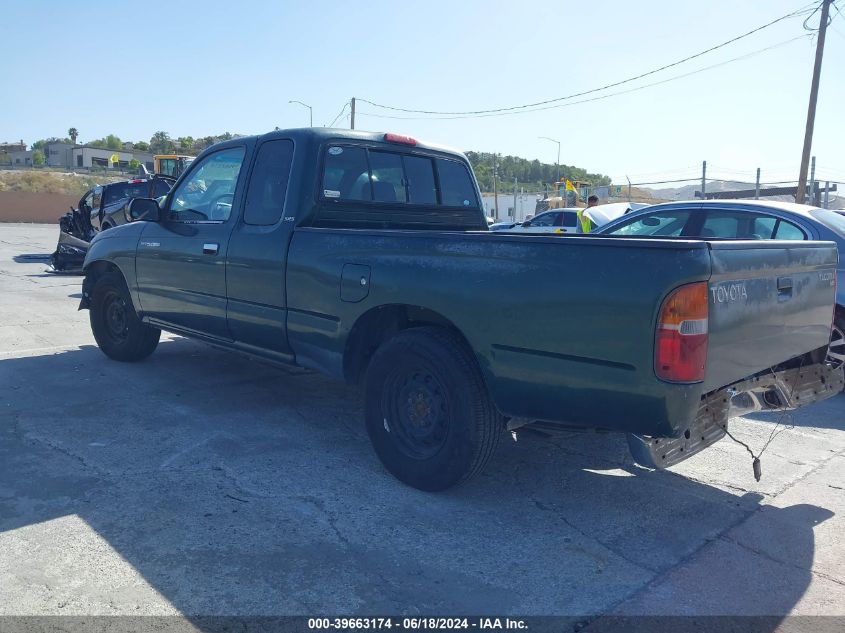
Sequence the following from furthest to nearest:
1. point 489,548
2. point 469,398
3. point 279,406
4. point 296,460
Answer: point 279,406 → point 296,460 → point 469,398 → point 489,548

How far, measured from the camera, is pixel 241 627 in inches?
111

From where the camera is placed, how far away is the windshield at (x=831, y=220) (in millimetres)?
6414

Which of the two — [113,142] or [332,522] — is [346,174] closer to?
[332,522]

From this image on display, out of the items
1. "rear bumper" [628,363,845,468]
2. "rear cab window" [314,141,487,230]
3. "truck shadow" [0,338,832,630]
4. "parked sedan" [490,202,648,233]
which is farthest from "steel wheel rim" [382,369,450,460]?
"parked sedan" [490,202,648,233]

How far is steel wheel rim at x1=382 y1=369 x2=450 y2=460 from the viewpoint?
13.1 feet

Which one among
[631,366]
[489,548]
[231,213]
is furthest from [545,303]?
[231,213]

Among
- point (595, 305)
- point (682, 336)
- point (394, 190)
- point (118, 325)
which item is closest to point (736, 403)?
point (682, 336)

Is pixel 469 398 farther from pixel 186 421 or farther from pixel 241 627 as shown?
pixel 186 421

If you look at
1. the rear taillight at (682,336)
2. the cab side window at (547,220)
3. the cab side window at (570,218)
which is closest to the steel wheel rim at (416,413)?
the rear taillight at (682,336)

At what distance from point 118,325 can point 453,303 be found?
443 cm

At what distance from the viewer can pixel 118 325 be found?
6.96 metres

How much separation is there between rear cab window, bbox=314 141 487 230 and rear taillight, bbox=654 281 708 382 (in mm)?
2621

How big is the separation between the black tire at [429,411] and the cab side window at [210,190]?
79.8 inches

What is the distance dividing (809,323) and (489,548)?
2158mm
